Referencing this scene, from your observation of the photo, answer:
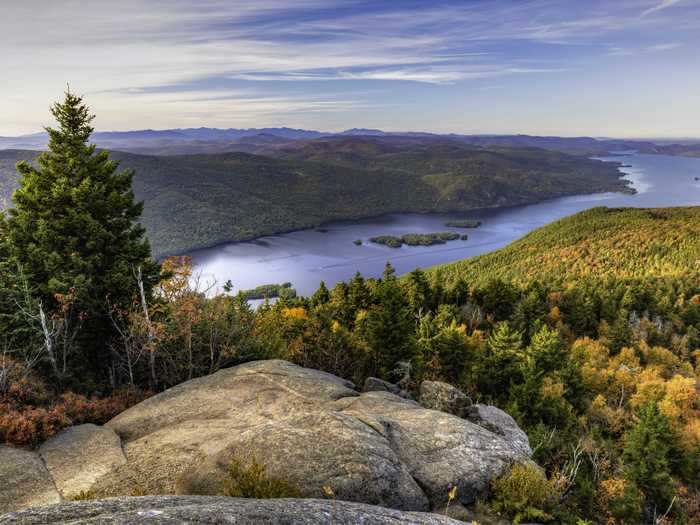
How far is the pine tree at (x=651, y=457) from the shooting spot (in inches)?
1145

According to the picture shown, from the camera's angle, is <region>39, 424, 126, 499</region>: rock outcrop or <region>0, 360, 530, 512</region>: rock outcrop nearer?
<region>0, 360, 530, 512</region>: rock outcrop

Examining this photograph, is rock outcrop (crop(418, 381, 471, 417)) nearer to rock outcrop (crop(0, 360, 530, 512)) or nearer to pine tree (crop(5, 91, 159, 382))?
rock outcrop (crop(0, 360, 530, 512))

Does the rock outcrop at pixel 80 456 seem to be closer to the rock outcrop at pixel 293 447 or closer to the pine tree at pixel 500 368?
the rock outcrop at pixel 293 447

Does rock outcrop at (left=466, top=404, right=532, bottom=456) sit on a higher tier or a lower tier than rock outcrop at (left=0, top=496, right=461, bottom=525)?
lower

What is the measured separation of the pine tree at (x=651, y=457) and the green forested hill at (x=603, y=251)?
76104mm

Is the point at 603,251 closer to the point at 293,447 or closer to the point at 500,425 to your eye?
the point at 500,425

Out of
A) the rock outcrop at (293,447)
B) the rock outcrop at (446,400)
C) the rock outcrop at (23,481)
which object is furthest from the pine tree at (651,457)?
the rock outcrop at (23,481)

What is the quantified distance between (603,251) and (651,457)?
432 feet

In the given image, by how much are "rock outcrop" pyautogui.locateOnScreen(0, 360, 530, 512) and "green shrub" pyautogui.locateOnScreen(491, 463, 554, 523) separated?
42 centimetres

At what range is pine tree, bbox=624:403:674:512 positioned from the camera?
2909 cm

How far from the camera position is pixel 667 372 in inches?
2613

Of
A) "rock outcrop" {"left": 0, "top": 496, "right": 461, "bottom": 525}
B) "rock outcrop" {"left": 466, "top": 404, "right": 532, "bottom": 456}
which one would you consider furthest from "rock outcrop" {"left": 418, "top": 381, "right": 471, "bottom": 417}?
"rock outcrop" {"left": 0, "top": 496, "right": 461, "bottom": 525}

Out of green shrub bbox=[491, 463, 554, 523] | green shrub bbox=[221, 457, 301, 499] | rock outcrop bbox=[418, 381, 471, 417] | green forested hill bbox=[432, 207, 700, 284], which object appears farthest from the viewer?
green forested hill bbox=[432, 207, 700, 284]

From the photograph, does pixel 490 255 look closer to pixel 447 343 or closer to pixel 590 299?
pixel 590 299
